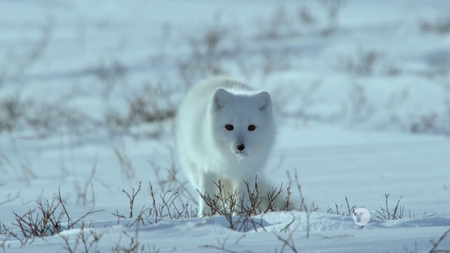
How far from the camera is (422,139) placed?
7.61m

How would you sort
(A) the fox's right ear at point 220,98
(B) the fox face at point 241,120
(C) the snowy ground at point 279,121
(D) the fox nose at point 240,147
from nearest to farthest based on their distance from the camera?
(C) the snowy ground at point 279,121 < (D) the fox nose at point 240,147 < (B) the fox face at point 241,120 < (A) the fox's right ear at point 220,98

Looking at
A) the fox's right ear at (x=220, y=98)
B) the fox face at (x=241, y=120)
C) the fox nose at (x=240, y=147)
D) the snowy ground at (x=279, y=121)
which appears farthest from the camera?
the fox's right ear at (x=220, y=98)

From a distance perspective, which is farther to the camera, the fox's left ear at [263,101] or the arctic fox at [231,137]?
the fox's left ear at [263,101]

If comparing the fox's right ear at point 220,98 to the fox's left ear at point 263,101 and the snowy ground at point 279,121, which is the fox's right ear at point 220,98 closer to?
the fox's left ear at point 263,101

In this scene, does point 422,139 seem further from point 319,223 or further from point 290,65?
point 290,65

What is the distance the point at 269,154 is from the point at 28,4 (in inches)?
943

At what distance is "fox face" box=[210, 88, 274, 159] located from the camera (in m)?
4.49

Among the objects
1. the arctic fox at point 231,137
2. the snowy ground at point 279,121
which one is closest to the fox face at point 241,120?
the arctic fox at point 231,137

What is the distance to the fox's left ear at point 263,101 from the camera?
472 cm

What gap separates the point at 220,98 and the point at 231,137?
1.13 ft

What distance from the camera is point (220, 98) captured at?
15.3ft

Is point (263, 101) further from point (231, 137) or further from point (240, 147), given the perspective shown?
point (240, 147)

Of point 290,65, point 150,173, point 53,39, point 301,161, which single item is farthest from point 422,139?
point 53,39

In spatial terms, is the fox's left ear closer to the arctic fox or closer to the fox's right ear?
the arctic fox
